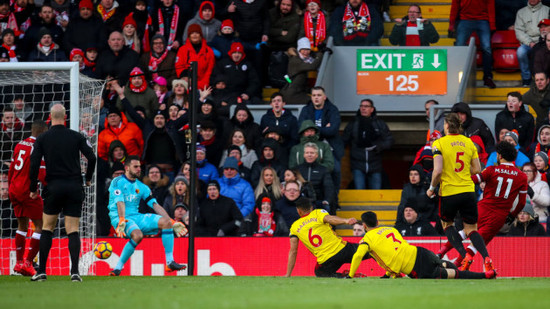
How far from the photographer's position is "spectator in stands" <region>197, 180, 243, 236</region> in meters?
17.0

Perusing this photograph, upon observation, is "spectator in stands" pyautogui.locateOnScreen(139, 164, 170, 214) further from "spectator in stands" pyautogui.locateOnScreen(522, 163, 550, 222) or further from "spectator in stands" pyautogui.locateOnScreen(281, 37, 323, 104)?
"spectator in stands" pyautogui.locateOnScreen(522, 163, 550, 222)

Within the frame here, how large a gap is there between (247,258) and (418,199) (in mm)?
2784

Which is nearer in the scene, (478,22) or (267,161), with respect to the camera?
(267,161)

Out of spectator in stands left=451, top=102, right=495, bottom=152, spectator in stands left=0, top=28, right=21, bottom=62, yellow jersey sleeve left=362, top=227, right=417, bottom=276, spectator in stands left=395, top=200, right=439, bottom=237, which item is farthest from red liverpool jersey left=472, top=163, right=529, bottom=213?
spectator in stands left=0, top=28, right=21, bottom=62

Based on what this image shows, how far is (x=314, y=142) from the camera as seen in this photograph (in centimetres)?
1805

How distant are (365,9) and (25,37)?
6664mm

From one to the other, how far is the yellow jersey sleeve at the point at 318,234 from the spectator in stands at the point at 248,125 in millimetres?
4618

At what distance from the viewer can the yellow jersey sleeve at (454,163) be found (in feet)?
42.1

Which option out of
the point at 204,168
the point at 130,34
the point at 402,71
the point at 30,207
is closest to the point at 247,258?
the point at 204,168

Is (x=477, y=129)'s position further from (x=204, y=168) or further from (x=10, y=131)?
(x=10, y=131)

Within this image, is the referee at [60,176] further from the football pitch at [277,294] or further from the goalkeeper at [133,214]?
the goalkeeper at [133,214]

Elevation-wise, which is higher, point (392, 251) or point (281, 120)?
point (281, 120)

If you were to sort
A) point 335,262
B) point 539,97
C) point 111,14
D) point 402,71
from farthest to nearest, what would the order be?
point 111,14 < point 402,71 < point 539,97 < point 335,262

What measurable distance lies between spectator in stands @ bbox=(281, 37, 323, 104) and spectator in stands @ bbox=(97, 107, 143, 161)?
9.88 ft
